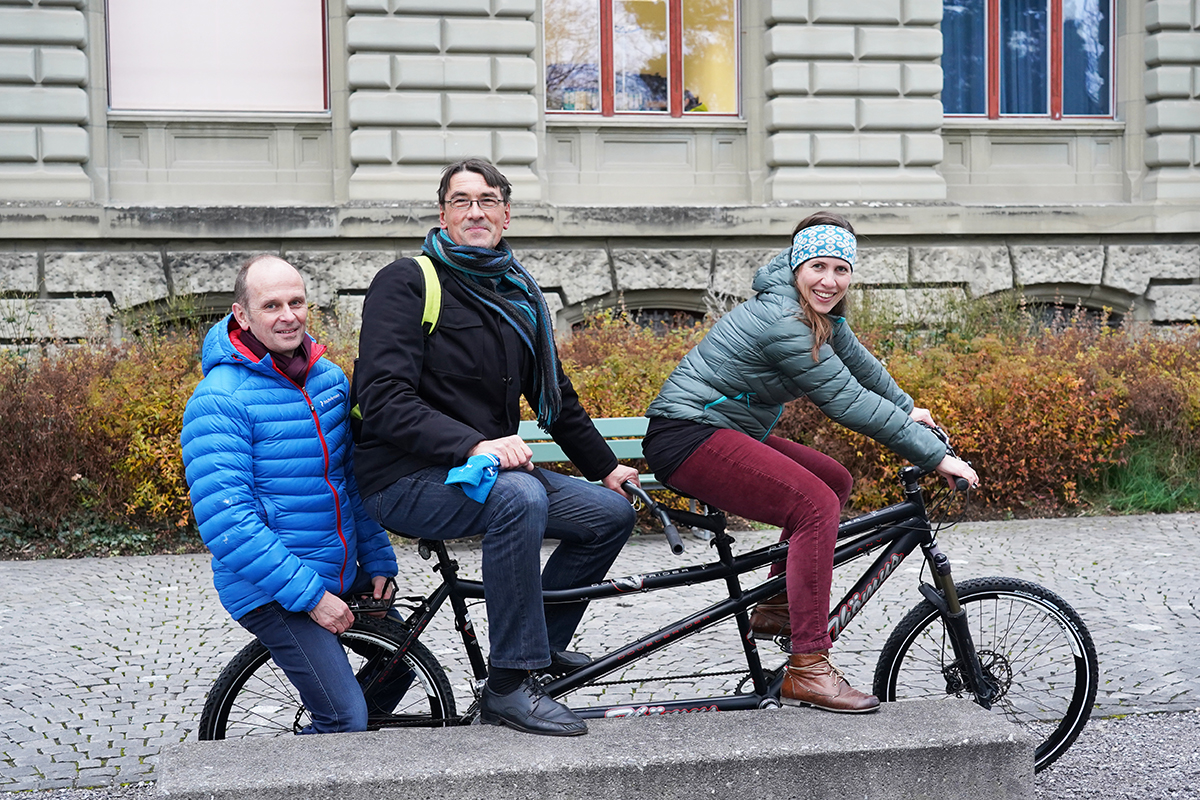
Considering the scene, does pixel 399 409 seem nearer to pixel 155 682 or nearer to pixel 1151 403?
pixel 155 682

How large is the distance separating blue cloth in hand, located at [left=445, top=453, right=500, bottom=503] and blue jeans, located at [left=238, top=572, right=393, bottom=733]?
597 millimetres

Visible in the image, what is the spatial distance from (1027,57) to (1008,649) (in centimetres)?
1255

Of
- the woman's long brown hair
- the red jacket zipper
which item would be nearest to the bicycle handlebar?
the woman's long brown hair

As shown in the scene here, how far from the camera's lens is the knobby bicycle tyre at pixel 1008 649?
401 cm

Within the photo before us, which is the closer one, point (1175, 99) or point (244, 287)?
point (244, 287)

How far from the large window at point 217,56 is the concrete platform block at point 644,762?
11.0m

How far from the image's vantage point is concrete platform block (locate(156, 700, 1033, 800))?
3.26 metres

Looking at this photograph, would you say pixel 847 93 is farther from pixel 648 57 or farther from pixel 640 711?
pixel 640 711

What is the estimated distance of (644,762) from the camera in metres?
3.38

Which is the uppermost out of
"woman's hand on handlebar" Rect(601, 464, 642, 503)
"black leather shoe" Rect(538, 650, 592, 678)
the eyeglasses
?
the eyeglasses

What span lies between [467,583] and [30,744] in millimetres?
1893

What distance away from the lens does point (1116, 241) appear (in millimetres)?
14242

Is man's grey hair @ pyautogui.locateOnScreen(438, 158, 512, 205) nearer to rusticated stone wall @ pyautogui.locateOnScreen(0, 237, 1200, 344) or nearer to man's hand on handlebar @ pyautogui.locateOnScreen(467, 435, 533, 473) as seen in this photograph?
man's hand on handlebar @ pyautogui.locateOnScreen(467, 435, 533, 473)

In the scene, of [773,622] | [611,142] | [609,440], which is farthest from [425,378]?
[611,142]
